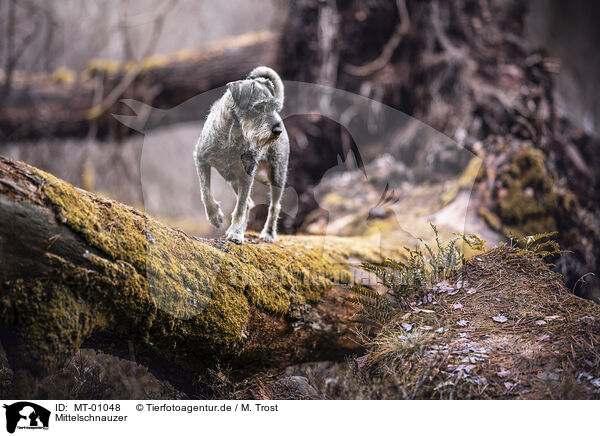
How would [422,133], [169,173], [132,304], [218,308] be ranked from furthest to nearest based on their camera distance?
[169,173] < [422,133] < [218,308] < [132,304]

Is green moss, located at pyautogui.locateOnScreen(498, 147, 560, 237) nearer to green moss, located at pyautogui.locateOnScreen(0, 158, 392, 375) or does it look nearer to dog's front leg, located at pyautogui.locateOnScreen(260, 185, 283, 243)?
dog's front leg, located at pyautogui.locateOnScreen(260, 185, 283, 243)

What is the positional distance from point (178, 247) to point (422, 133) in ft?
17.7

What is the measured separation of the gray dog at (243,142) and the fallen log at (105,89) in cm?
454

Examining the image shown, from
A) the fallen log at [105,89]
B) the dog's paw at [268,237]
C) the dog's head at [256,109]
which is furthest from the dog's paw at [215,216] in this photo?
the fallen log at [105,89]

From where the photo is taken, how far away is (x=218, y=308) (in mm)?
2814

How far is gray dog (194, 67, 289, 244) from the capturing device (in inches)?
115

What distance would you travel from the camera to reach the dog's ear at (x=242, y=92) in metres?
2.88

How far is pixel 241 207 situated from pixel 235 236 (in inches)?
9.1

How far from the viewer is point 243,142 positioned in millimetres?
→ 3049

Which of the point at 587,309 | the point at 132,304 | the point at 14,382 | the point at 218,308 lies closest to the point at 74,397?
the point at 14,382

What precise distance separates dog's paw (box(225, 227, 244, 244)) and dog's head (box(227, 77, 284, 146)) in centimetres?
78
